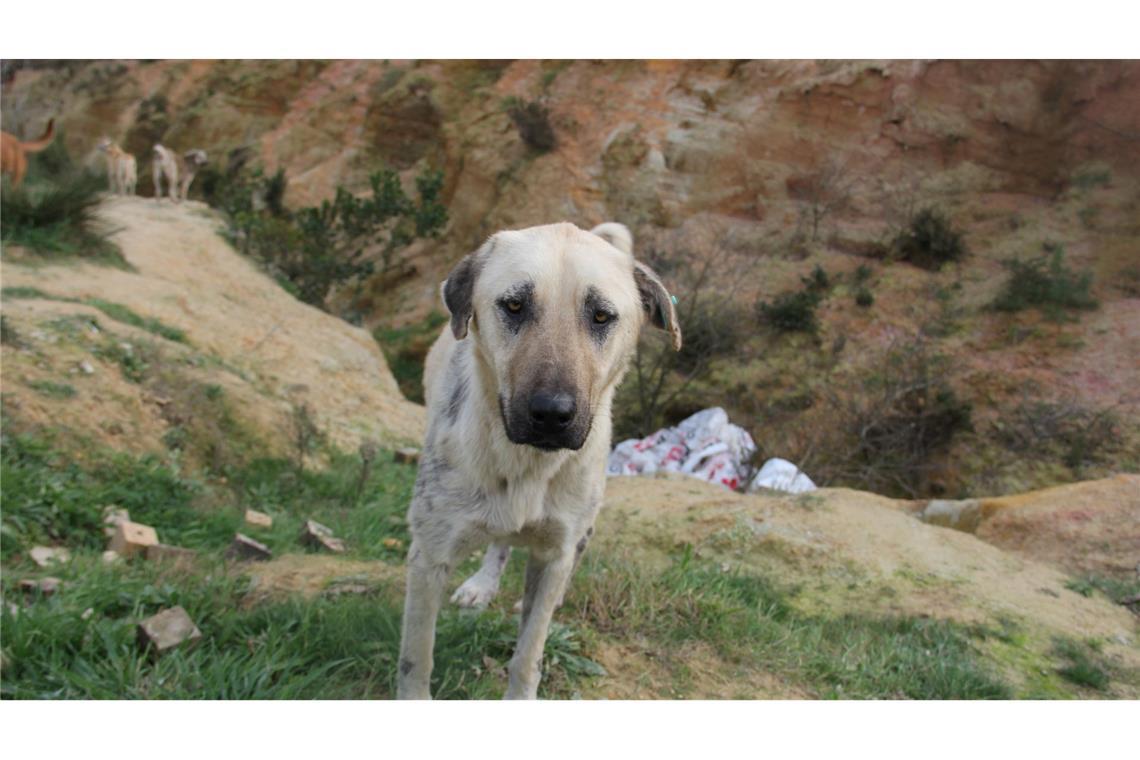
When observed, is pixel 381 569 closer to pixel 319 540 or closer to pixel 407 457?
pixel 319 540

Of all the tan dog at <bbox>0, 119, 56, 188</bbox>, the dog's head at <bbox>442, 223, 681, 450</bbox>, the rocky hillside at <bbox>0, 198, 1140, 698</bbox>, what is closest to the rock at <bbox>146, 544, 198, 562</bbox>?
the rocky hillside at <bbox>0, 198, 1140, 698</bbox>

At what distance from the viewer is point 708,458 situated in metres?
7.07

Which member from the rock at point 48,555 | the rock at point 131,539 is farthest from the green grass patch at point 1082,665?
the rock at point 48,555

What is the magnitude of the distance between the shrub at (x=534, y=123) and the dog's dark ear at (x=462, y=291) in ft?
39.3

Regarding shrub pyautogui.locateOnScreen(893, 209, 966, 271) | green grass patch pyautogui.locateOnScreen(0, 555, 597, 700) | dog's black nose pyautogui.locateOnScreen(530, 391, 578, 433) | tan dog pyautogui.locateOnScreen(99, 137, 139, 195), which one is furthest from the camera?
tan dog pyautogui.locateOnScreen(99, 137, 139, 195)

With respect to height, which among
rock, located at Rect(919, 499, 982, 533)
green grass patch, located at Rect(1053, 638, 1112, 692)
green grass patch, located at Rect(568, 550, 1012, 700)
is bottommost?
rock, located at Rect(919, 499, 982, 533)

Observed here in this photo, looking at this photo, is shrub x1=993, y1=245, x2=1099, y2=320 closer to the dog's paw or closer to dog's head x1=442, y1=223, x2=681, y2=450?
the dog's paw

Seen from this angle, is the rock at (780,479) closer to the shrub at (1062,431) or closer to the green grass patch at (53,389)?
the shrub at (1062,431)

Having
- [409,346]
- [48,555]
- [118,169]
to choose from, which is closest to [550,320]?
[48,555]

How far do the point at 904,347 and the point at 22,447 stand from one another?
29.9 ft

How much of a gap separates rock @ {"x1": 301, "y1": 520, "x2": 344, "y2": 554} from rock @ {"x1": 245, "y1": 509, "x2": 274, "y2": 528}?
0.24m

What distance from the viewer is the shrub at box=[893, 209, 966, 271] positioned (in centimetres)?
1082

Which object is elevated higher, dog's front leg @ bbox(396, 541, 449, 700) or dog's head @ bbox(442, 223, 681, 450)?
dog's head @ bbox(442, 223, 681, 450)

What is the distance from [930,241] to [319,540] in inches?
396
